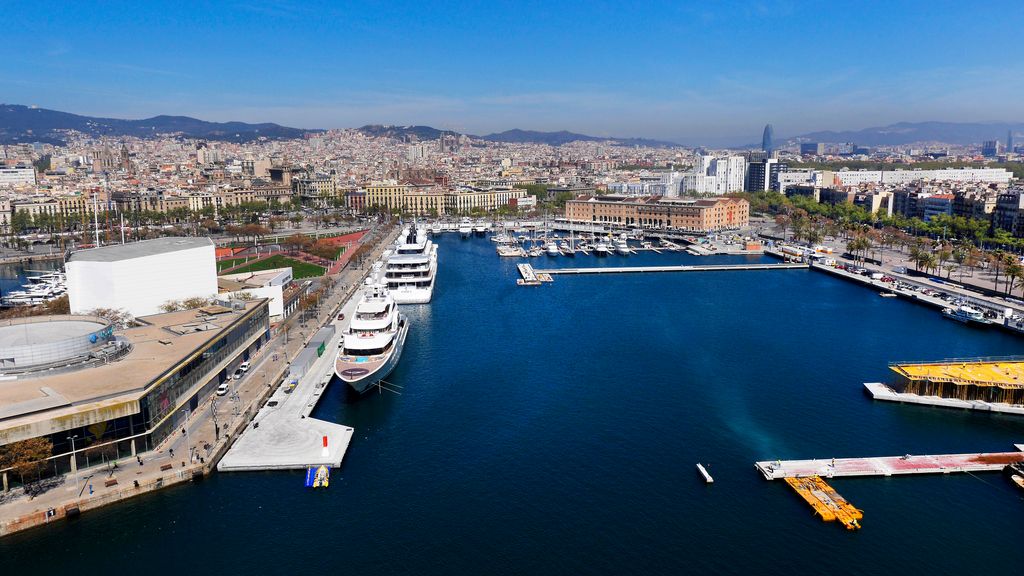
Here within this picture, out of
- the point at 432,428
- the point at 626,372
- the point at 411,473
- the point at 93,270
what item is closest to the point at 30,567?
the point at 411,473

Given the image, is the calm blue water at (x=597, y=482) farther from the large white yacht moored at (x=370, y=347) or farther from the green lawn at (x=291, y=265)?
the green lawn at (x=291, y=265)

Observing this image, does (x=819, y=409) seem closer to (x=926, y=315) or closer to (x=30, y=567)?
(x=926, y=315)

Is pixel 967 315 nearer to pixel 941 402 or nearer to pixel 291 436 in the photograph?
pixel 941 402

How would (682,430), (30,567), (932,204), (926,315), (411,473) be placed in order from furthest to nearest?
(932,204) → (926,315) → (682,430) → (411,473) → (30,567)

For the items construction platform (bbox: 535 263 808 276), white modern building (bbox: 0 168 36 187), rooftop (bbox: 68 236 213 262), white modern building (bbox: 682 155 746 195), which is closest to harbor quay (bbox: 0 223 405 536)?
rooftop (bbox: 68 236 213 262)

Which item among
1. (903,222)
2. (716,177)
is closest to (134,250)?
(903,222)

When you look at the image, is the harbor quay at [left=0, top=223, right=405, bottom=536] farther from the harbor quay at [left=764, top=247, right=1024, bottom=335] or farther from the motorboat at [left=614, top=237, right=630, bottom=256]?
the motorboat at [left=614, top=237, right=630, bottom=256]
